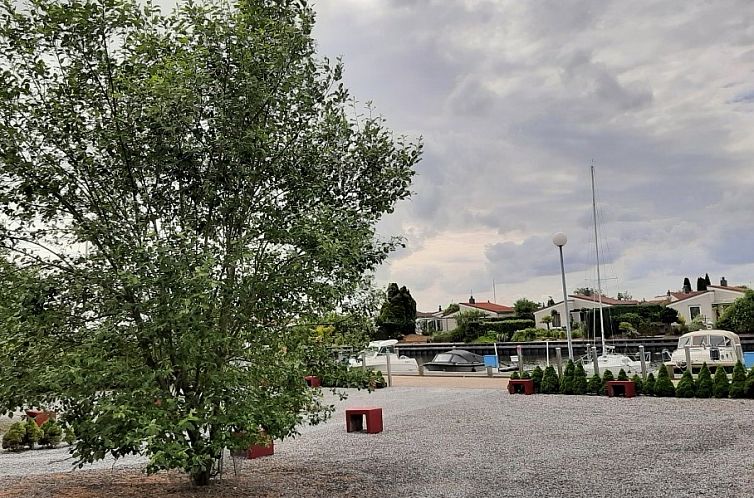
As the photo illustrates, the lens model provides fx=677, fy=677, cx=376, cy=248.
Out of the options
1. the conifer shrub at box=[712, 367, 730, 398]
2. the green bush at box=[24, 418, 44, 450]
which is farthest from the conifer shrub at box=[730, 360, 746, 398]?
the green bush at box=[24, 418, 44, 450]

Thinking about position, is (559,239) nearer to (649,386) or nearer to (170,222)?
(649,386)

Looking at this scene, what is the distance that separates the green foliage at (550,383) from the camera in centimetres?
1652

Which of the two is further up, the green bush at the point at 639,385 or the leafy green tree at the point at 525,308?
the leafy green tree at the point at 525,308

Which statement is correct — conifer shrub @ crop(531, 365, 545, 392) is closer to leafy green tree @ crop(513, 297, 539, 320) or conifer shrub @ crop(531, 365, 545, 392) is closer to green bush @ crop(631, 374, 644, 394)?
green bush @ crop(631, 374, 644, 394)

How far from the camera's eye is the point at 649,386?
50.4 ft

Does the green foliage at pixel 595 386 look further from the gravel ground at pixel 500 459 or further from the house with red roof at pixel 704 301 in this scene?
the house with red roof at pixel 704 301

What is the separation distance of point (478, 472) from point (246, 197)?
4.42m

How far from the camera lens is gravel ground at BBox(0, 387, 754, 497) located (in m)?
7.45

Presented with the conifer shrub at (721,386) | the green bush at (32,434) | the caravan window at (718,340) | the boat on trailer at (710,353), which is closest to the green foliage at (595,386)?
the conifer shrub at (721,386)

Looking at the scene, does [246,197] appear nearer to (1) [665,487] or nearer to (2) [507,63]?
(1) [665,487]

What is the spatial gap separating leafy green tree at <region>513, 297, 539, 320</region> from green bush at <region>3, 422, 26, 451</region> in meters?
50.9

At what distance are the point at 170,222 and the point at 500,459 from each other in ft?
17.6

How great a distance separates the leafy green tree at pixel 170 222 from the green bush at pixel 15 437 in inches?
239

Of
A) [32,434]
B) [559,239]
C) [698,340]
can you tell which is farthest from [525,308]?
[32,434]
